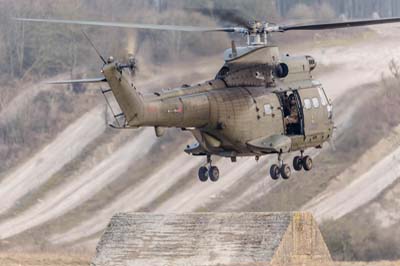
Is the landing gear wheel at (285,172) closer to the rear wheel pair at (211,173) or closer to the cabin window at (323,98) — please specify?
the rear wheel pair at (211,173)

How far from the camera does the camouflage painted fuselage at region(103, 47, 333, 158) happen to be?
5178 cm

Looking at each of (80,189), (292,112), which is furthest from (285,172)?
(80,189)

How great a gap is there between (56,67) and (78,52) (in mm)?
2552

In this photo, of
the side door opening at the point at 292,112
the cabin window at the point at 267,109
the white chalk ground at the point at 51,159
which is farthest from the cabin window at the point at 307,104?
the white chalk ground at the point at 51,159

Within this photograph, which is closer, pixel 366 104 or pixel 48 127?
pixel 366 104

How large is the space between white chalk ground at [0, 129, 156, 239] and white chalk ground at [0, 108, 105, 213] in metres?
1.34

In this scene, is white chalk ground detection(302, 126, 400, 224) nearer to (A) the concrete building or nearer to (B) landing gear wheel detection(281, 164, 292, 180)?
(B) landing gear wheel detection(281, 164, 292, 180)

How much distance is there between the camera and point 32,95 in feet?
279

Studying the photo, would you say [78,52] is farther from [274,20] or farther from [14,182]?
[274,20]

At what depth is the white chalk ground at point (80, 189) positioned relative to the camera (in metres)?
73.2

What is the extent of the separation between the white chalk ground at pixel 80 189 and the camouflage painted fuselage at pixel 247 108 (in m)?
19.1

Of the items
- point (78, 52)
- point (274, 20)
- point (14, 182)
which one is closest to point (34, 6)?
point (78, 52)

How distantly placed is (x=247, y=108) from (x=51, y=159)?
2712cm

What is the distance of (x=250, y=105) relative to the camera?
5388 centimetres
